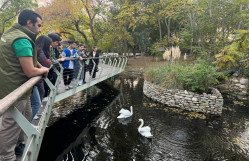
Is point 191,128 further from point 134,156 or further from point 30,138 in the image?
point 30,138

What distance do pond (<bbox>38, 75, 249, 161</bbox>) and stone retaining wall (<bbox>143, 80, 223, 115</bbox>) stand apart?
1.05 ft

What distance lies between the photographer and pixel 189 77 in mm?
6953

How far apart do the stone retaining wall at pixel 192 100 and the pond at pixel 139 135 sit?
0.32 m

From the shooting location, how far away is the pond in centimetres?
392

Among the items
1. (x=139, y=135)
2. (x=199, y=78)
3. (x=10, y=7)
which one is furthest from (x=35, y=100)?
(x=10, y=7)

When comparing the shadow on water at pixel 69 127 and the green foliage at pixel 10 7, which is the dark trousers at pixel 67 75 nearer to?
the shadow on water at pixel 69 127

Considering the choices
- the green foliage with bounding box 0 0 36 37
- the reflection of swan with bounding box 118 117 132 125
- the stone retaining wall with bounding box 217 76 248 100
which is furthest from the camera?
the green foliage with bounding box 0 0 36 37

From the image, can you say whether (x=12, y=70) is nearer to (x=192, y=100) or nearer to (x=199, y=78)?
(x=192, y=100)

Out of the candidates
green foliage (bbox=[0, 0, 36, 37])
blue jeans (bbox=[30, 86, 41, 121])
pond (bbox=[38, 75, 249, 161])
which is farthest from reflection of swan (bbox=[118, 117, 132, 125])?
green foliage (bbox=[0, 0, 36, 37])

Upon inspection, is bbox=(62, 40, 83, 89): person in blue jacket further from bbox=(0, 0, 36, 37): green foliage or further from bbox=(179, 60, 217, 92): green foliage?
bbox=(0, 0, 36, 37): green foliage

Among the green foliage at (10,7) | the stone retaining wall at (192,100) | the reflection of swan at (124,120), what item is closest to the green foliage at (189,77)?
the stone retaining wall at (192,100)

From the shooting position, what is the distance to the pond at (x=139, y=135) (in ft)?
12.9

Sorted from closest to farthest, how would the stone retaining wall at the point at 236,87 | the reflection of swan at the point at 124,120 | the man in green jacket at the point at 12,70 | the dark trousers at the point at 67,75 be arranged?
1. the man in green jacket at the point at 12,70
2. the dark trousers at the point at 67,75
3. the reflection of swan at the point at 124,120
4. the stone retaining wall at the point at 236,87

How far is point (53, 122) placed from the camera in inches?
207
